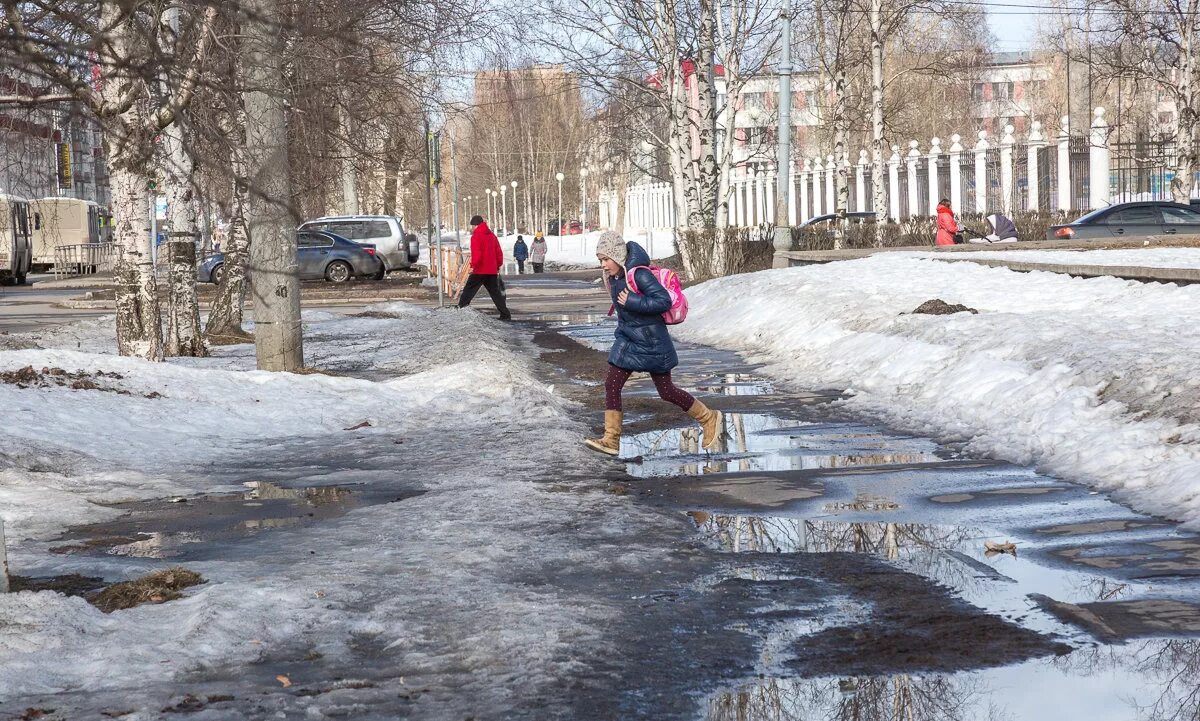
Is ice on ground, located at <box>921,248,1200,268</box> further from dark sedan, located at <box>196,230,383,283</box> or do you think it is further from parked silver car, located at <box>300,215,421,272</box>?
parked silver car, located at <box>300,215,421,272</box>

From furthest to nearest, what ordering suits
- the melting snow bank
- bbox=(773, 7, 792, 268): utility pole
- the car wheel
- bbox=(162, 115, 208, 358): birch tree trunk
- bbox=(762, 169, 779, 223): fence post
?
bbox=(762, 169, 779, 223): fence post → the car wheel → bbox=(773, 7, 792, 268): utility pole → bbox=(162, 115, 208, 358): birch tree trunk → the melting snow bank

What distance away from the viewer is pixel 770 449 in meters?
9.92

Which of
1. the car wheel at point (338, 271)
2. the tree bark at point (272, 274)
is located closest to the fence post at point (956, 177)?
the car wheel at point (338, 271)

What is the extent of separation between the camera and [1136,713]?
14.4 feet

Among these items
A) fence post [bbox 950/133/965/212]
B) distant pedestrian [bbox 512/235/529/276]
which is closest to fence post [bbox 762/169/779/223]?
distant pedestrian [bbox 512/235/529/276]

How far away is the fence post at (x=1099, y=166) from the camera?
37.0 metres

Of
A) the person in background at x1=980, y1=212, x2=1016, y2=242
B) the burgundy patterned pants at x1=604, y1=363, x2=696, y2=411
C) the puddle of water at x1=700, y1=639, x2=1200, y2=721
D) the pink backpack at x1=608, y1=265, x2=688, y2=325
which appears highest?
the person in background at x1=980, y1=212, x2=1016, y2=242

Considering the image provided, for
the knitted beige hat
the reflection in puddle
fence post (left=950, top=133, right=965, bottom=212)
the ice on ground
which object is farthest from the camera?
fence post (left=950, top=133, right=965, bottom=212)

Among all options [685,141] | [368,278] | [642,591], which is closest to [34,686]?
[642,591]

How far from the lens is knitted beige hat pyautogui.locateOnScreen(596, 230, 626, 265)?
10.1 meters

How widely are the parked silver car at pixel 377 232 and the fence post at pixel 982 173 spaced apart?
15766mm

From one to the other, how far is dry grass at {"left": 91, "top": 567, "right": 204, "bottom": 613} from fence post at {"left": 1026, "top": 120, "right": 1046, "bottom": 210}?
34.9 meters

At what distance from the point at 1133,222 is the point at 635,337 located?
2413 cm

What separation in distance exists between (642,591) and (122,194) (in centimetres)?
1040
